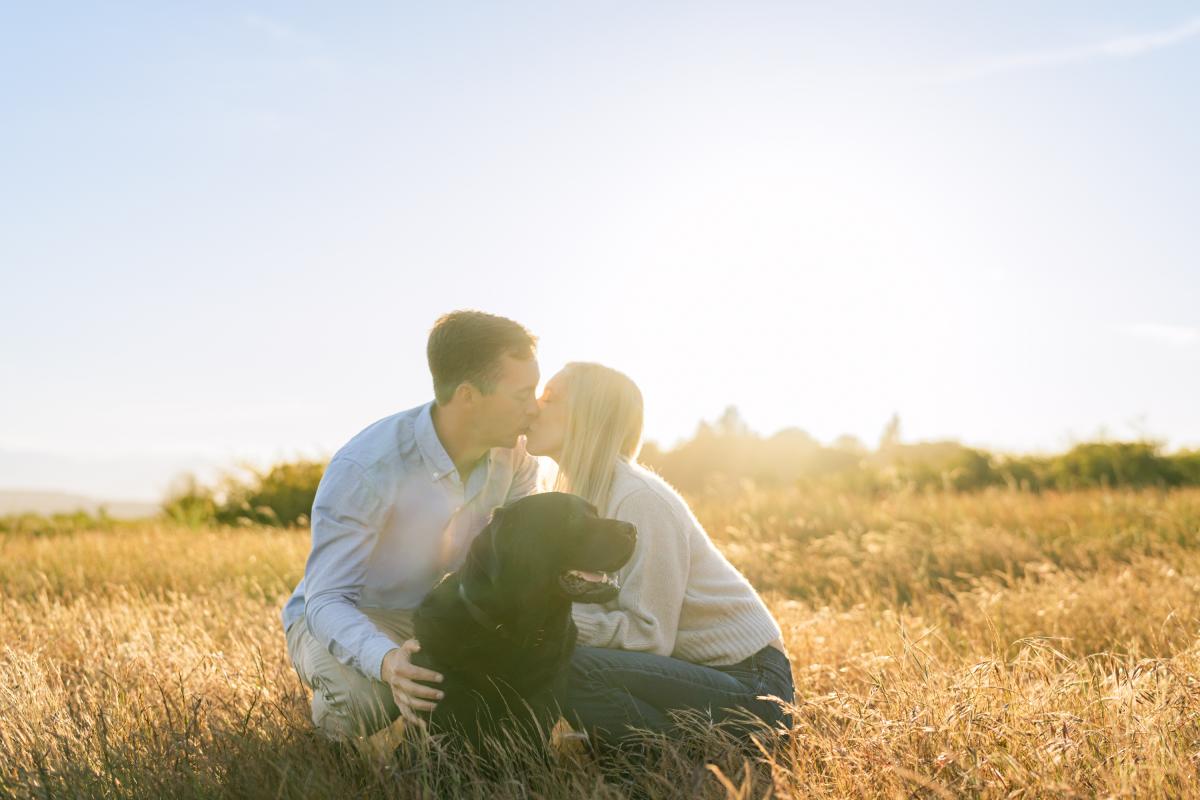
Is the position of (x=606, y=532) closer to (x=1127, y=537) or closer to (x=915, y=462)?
(x=1127, y=537)

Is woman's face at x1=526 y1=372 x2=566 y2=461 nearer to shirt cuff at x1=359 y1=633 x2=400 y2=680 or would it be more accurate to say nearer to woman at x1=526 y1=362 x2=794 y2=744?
woman at x1=526 y1=362 x2=794 y2=744

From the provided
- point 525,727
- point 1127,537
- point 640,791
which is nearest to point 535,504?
point 525,727

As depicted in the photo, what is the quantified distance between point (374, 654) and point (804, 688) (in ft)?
6.90

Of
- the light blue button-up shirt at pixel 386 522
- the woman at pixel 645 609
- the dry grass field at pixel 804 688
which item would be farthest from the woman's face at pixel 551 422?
the dry grass field at pixel 804 688

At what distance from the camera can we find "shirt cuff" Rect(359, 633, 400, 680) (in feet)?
10.3

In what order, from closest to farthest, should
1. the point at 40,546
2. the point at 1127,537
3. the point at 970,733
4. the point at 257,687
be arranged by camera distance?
the point at 970,733, the point at 257,687, the point at 1127,537, the point at 40,546

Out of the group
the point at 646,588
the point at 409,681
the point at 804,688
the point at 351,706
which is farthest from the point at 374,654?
the point at 804,688

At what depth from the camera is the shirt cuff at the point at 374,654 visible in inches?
123

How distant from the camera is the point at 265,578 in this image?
24.5 ft

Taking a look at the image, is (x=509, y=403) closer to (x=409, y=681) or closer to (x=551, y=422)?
(x=551, y=422)

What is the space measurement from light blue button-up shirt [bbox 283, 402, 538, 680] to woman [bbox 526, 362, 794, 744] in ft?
1.31

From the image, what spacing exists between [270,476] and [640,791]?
433 inches

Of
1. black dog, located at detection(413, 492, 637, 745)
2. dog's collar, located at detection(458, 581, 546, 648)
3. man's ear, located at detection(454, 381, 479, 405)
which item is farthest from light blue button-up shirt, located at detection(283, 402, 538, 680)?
dog's collar, located at detection(458, 581, 546, 648)

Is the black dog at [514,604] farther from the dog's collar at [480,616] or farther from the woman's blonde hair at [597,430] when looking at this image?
the woman's blonde hair at [597,430]
